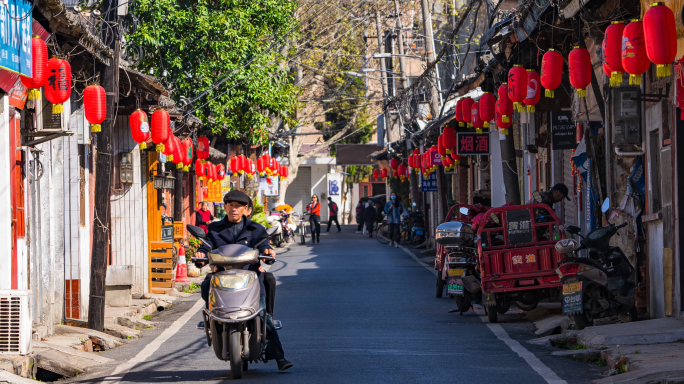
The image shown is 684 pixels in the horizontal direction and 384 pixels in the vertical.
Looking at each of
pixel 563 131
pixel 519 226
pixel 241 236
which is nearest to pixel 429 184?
pixel 563 131

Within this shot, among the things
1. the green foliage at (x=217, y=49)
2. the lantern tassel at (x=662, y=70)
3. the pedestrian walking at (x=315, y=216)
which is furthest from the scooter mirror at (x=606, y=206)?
the pedestrian walking at (x=315, y=216)

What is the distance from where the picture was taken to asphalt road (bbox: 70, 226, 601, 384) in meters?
8.86

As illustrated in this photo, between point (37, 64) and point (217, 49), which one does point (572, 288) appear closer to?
point (37, 64)

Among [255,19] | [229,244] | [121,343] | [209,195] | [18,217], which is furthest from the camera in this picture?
[209,195]

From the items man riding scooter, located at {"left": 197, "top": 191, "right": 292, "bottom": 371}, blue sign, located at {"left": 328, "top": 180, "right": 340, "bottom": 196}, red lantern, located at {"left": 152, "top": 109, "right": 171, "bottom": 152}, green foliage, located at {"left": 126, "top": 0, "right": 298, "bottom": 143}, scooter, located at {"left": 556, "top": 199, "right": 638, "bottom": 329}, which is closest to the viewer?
man riding scooter, located at {"left": 197, "top": 191, "right": 292, "bottom": 371}

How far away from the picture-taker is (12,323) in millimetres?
9508

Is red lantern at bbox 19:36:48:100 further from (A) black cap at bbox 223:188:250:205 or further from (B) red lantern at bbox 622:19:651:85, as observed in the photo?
(B) red lantern at bbox 622:19:651:85

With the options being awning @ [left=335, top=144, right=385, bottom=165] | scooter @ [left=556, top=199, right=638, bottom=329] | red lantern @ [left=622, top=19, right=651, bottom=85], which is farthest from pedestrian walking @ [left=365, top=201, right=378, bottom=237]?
red lantern @ [left=622, top=19, right=651, bottom=85]

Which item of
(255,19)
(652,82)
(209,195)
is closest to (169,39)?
(255,19)

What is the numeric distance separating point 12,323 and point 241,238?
8.32 feet

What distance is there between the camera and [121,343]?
12.3 meters

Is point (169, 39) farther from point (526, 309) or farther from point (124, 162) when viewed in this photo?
point (526, 309)

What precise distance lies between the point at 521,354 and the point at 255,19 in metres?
18.0

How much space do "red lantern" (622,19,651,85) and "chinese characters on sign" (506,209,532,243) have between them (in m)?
4.41
